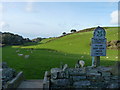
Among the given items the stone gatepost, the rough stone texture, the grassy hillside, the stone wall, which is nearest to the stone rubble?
the stone wall

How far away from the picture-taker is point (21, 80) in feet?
40.1

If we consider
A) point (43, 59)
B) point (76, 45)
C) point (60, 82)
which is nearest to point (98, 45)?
point (60, 82)

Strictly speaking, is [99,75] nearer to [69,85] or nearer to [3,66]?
[69,85]

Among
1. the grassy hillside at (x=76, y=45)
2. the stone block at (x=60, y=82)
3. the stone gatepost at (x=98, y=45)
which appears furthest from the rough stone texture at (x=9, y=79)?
the grassy hillside at (x=76, y=45)

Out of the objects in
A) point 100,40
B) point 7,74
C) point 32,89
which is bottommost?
point 32,89

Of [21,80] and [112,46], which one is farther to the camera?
[112,46]

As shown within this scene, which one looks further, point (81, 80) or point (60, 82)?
point (81, 80)

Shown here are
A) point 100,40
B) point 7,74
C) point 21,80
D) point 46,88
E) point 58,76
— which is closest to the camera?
point 46,88

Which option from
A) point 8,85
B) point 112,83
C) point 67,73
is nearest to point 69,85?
point 67,73

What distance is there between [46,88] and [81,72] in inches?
83.4

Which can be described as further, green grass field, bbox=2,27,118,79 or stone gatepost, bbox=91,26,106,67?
green grass field, bbox=2,27,118,79

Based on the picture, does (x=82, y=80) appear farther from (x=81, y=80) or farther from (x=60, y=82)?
(x=60, y=82)

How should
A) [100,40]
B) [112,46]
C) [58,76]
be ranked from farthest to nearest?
1. [112,46]
2. [100,40]
3. [58,76]

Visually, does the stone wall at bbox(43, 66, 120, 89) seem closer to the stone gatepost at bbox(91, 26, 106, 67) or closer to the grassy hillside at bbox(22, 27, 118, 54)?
the stone gatepost at bbox(91, 26, 106, 67)
